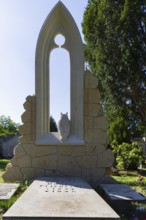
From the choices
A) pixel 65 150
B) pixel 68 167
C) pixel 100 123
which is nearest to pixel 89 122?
pixel 100 123

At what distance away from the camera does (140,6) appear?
14.0m

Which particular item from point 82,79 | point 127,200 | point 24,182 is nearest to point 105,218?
point 127,200

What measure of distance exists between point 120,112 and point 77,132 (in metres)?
8.38

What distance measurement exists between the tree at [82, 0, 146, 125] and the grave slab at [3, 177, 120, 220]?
10.2 m

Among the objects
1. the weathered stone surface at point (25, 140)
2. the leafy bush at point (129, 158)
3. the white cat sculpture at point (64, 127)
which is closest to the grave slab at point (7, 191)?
the weathered stone surface at point (25, 140)

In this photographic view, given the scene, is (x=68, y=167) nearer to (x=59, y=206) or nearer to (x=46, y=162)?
(x=46, y=162)

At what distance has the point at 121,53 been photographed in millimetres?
13953

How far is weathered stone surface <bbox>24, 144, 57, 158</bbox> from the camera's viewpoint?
6703 mm

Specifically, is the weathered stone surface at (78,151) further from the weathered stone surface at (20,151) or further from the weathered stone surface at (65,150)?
the weathered stone surface at (20,151)

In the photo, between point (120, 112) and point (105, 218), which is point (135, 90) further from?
point (105, 218)

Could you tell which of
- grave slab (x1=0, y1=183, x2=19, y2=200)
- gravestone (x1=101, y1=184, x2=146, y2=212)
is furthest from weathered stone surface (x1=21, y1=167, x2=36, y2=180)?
gravestone (x1=101, y1=184, x2=146, y2=212)

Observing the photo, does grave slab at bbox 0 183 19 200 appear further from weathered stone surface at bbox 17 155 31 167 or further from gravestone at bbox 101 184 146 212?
gravestone at bbox 101 184 146 212

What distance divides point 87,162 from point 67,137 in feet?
2.26

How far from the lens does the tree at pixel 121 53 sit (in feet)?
45.2
